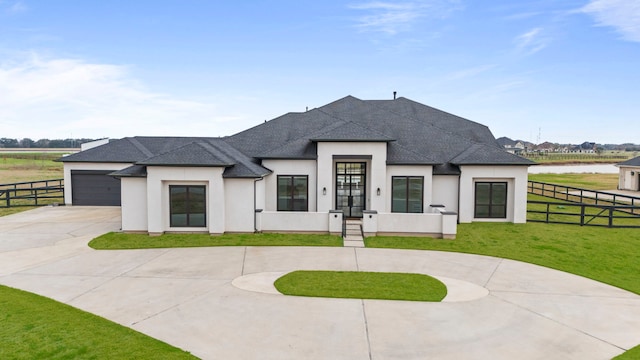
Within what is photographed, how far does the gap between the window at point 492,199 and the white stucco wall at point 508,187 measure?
226 millimetres

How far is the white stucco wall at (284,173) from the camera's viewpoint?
2066 centimetres

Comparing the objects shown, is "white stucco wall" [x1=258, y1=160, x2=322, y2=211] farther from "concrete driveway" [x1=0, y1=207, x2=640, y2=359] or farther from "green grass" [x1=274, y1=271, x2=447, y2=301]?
"green grass" [x1=274, y1=271, x2=447, y2=301]

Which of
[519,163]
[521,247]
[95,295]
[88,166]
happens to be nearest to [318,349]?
[95,295]

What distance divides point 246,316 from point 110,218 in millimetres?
16658

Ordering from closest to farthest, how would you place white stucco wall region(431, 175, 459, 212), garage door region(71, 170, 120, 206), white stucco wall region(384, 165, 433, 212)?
white stucco wall region(384, 165, 433, 212)
white stucco wall region(431, 175, 459, 212)
garage door region(71, 170, 120, 206)

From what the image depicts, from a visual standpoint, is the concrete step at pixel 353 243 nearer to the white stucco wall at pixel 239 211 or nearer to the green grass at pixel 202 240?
the green grass at pixel 202 240

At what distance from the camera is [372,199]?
20047 millimetres

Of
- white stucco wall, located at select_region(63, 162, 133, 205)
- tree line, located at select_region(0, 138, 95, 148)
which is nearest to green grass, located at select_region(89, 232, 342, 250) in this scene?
white stucco wall, located at select_region(63, 162, 133, 205)

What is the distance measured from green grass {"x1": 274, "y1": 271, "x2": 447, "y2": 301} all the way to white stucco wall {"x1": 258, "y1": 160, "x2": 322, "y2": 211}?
827 centimetres

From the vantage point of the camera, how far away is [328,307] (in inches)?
388

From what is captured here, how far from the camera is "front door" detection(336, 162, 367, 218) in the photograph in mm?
21188

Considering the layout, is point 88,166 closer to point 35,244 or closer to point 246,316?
point 35,244

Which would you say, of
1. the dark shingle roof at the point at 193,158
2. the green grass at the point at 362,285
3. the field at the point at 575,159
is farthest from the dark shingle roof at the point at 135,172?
the field at the point at 575,159

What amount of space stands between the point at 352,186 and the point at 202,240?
8.19m
